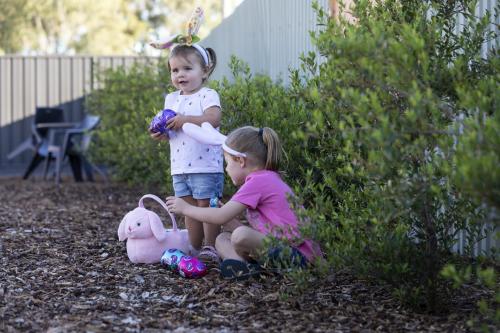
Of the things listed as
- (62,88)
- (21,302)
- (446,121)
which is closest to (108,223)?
(21,302)

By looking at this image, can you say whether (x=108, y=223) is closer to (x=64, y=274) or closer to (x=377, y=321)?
(x=64, y=274)

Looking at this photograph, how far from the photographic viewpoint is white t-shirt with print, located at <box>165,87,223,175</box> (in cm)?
492

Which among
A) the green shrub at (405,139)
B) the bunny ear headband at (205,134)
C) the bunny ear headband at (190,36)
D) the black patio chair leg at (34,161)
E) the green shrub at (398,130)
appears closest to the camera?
the green shrub at (405,139)

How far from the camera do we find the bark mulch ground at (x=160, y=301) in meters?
3.56

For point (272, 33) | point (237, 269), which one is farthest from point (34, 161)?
point (237, 269)

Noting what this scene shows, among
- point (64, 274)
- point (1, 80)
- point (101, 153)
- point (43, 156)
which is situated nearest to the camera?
point (64, 274)

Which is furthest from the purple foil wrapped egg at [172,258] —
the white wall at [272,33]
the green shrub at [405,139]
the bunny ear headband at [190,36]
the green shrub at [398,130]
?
the white wall at [272,33]

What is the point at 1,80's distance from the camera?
1551 cm

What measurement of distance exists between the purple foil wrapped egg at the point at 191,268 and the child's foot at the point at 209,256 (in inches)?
12.8

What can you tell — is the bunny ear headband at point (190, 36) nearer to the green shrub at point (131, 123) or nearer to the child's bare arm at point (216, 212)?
the child's bare arm at point (216, 212)

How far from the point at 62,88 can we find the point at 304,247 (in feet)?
39.9

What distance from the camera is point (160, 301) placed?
405 centimetres

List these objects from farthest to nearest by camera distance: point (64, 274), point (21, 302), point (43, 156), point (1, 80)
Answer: point (1, 80) → point (43, 156) → point (64, 274) → point (21, 302)

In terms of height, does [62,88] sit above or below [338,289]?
above
